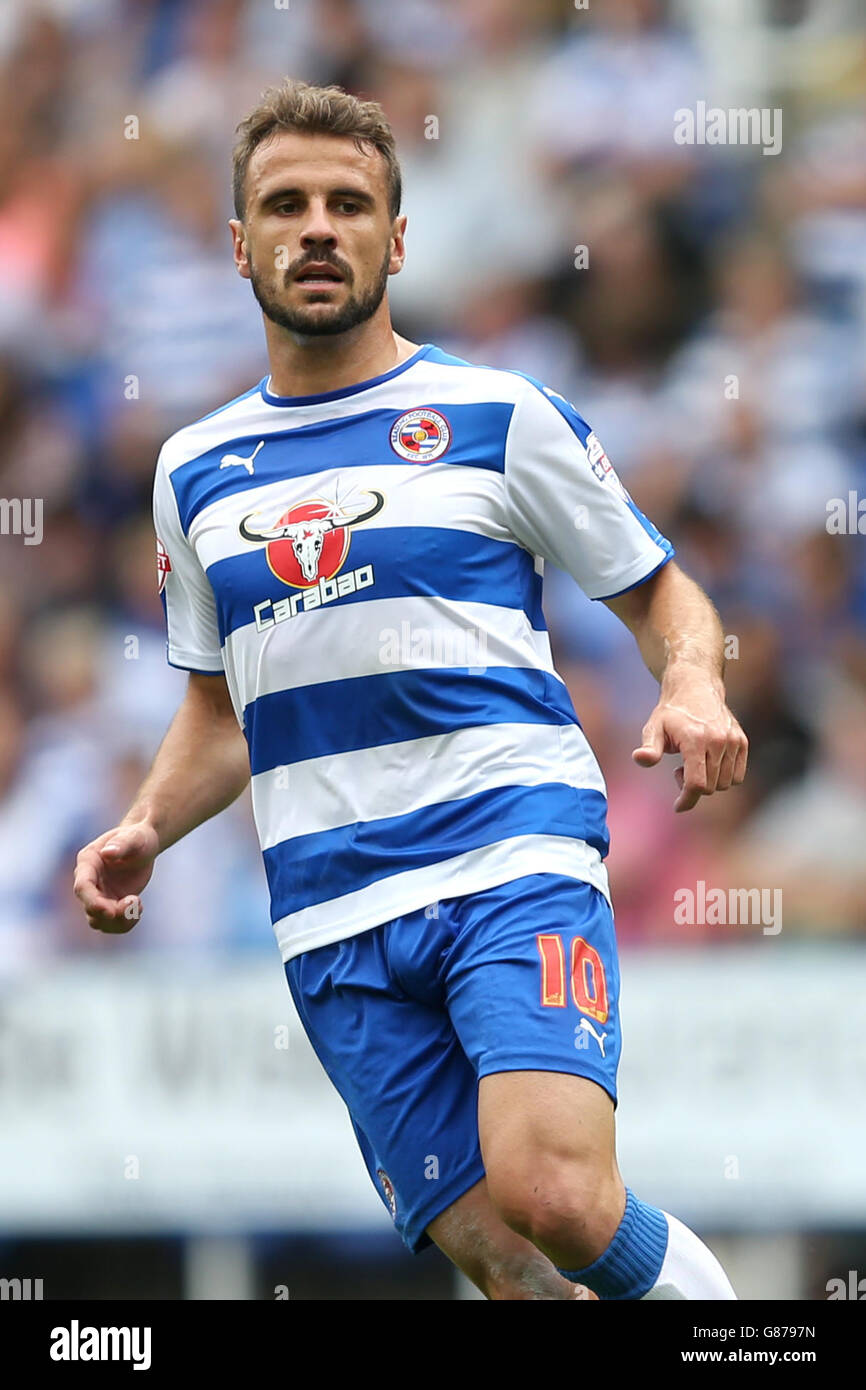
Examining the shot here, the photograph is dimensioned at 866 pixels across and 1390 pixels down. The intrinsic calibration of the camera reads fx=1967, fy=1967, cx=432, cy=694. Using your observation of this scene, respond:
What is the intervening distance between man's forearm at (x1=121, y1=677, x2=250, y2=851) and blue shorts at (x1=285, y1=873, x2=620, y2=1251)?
20.1 inches

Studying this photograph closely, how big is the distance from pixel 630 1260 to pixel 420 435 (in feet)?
5.51

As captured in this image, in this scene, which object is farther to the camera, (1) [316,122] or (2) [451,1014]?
(1) [316,122]

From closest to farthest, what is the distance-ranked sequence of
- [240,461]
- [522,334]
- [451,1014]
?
1. [451,1014]
2. [240,461]
3. [522,334]

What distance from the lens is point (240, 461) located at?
13.7 feet

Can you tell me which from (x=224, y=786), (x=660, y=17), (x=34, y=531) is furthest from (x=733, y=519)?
(x=224, y=786)

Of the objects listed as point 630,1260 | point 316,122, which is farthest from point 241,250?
point 630,1260

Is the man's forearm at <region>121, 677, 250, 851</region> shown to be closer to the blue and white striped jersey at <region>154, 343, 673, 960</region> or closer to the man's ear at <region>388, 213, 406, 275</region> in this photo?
the blue and white striped jersey at <region>154, 343, 673, 960</region>

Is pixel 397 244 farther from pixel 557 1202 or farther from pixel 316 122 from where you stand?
pixel 557 1202

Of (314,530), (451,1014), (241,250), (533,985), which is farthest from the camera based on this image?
(241,250)

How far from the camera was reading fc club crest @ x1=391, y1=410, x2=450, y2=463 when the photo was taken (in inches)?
158

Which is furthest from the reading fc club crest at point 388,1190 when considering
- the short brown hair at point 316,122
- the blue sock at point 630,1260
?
the short brown hair at point 316,122

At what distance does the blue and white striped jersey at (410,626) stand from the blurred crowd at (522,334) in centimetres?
329

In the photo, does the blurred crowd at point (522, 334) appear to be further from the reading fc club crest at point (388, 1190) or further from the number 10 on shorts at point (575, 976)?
the number 10 on shorts at point (575, 976)

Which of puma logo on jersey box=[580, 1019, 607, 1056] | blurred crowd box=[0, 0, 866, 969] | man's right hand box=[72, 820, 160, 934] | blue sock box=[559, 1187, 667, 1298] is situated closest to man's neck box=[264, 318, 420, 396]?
man's right hand box=[72, 820, 160, 934]
